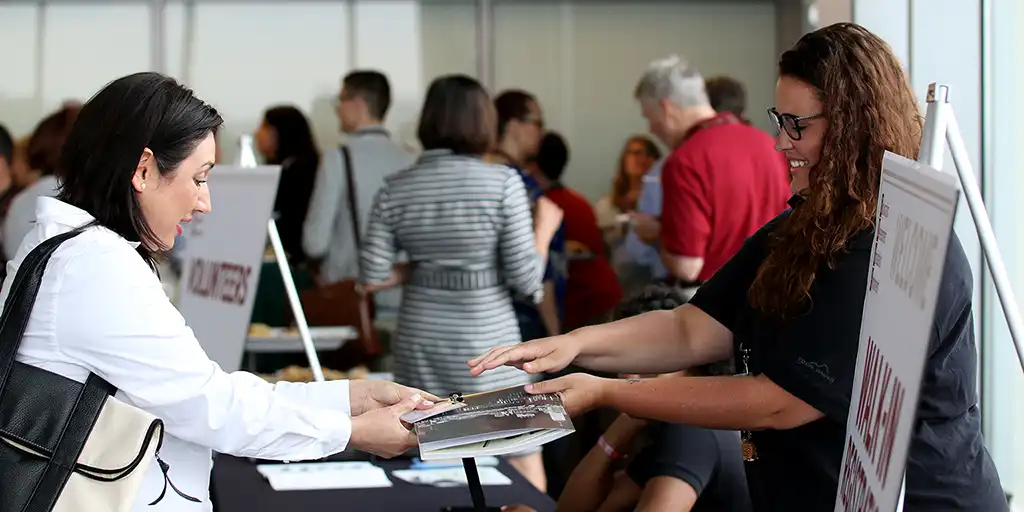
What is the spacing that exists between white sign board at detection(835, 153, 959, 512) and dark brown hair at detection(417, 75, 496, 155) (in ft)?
7.29

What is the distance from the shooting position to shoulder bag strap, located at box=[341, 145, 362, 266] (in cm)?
537

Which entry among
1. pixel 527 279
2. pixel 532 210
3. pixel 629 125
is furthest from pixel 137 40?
pixel 527 279

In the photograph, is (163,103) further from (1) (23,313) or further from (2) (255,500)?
(2) (255,500)

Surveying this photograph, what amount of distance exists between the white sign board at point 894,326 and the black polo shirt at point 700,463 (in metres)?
0.69

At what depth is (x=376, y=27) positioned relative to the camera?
7863mm

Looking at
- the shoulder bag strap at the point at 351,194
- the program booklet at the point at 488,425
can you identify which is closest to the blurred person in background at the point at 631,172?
the shoulder bag strap at the point at 351,194

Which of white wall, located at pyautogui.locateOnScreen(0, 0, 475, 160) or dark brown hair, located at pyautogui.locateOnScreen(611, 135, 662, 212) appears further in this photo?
white wall, located at pyautogui.locateOnScreen(0, 0, 475, 160)

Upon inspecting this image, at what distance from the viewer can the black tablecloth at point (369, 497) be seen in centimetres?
270

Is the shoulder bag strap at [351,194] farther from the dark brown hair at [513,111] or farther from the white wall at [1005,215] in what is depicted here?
the white wall at [1005,215]

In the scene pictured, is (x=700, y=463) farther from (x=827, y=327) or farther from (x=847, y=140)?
(x=847, y=140)

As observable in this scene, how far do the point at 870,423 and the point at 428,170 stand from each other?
2440 mm

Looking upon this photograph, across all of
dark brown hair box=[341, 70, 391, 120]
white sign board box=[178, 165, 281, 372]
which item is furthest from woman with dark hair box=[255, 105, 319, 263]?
white sign board box=[178, 165, 281, 372]

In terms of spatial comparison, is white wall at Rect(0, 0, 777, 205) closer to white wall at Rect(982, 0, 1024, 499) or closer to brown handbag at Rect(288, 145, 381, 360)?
brown handbag at Rect(288, 145, 381, 360)

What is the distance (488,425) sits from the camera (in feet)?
6.41
